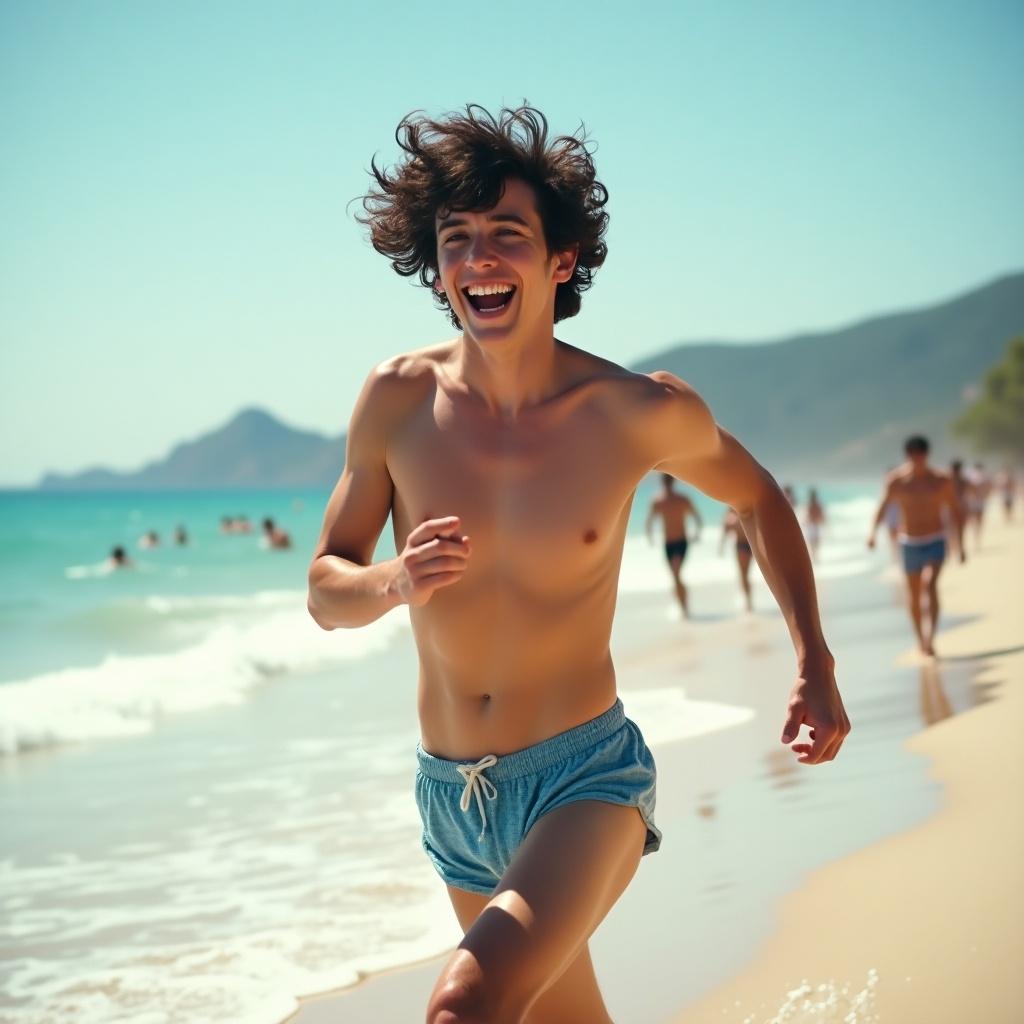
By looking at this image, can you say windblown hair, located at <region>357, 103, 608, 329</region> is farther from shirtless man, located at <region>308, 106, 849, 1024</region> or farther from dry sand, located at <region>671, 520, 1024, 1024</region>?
dry sand, located at <region>671, 520, 1024, 1024</region>

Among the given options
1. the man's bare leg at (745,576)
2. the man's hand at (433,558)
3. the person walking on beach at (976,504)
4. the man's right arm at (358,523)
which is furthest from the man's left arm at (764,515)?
the person walking on beach at (976,504)

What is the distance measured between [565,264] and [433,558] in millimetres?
1141

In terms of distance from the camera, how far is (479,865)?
3.12 m

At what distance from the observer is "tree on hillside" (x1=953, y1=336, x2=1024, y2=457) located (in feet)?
324

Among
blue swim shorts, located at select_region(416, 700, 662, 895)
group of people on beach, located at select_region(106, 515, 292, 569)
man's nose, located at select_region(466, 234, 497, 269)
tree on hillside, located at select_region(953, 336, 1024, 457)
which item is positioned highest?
tree on hillside, located at select_region(953, 336, 1024, 457)

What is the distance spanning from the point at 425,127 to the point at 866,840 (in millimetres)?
3757

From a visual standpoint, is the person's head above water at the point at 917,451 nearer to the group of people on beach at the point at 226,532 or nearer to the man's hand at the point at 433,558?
the man's hand at the point at 433,558

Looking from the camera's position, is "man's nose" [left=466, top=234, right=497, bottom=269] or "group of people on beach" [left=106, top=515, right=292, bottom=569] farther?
"group of people on beach" [left=106, top=515, right=292, bottom=569]

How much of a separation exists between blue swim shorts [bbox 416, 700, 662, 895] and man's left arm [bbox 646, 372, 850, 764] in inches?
14.3

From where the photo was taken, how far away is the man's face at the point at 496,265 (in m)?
2.97

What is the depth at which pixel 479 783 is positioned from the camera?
2994 mm

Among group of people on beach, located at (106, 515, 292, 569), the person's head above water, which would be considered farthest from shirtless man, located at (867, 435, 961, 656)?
group of people on beach, located at (106, 515, 292, 569)

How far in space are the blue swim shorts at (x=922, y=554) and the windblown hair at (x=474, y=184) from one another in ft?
28.4

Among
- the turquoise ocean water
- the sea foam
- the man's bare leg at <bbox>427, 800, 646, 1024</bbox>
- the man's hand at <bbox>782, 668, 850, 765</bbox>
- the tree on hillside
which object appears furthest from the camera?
the tree on hillside
